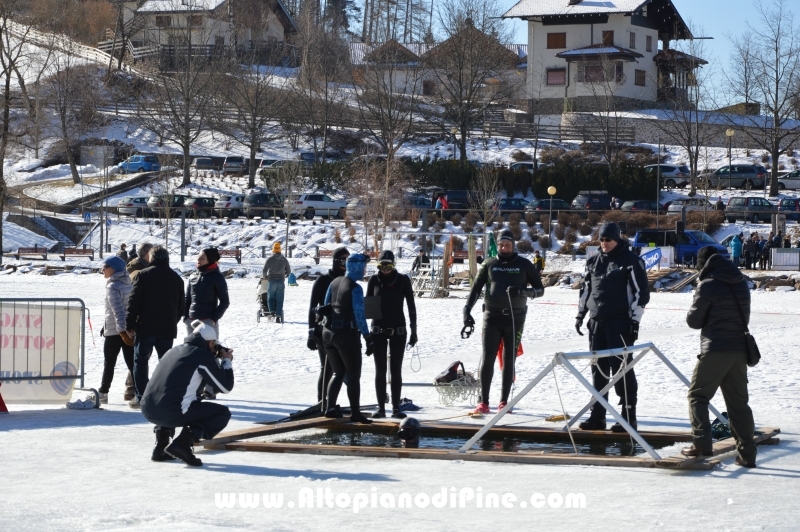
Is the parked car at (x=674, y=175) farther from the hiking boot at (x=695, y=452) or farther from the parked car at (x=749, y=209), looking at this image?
the hiking boot at (x=695, y=452)

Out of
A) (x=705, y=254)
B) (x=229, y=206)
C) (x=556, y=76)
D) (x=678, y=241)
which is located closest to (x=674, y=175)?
(x=556, y=76)

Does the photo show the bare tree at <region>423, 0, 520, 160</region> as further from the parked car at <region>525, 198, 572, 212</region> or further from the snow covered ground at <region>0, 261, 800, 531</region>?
the snow covered ground at <region>0, 261, 800, 531</region>

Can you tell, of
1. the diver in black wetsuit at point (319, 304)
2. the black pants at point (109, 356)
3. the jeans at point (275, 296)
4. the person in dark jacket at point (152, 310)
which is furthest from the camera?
the jeans at point (275, 296)

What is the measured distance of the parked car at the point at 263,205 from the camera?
174 feet

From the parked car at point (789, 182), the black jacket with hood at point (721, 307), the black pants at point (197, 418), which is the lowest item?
the black pants at point (197, 418)

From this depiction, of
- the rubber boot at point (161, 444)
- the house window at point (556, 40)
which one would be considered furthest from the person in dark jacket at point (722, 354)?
the house window at point (556, 40)

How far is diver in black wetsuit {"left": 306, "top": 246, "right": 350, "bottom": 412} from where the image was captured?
1015 centimetres

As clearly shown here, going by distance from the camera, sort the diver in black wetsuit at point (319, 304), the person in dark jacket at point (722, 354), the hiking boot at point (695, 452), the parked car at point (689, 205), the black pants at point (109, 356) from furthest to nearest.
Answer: the parked car at point (689, 205)
the black pants at point (109, 356)
the diver in black wetsuit at point (319, 304)
the hiking boot at point (695, 452)
the person in dark jacket at point (722, 354)

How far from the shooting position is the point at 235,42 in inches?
3189

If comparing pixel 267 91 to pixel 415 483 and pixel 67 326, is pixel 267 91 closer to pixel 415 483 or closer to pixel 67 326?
pixel 67 326

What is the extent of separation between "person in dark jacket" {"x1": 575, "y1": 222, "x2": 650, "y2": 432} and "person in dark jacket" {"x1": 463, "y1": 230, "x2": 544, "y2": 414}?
96 centimetres

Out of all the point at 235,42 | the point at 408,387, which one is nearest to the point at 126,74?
the point at 235,42

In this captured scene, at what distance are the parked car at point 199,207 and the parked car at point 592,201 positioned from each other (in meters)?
17.9

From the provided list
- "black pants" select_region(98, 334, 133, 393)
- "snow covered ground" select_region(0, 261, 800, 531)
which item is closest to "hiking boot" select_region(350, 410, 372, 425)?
"snow covered ground" select_region(0, 261, 800, 531)
